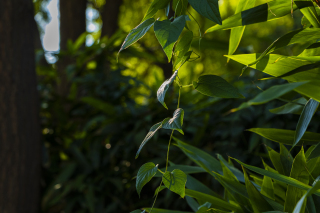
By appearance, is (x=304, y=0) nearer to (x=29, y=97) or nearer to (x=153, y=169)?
(x=153, y=169)

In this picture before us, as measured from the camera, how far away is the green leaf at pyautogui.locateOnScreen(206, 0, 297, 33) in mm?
434

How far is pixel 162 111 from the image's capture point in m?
1.49

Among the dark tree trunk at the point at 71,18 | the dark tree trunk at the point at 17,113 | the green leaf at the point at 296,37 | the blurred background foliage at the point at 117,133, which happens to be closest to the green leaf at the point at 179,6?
the green leaf at the point at 296,37

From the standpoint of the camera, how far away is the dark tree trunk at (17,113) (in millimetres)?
1312

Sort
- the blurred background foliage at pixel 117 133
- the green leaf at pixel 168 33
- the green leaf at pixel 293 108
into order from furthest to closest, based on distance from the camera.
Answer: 1. the blurred background foliage at pixel 117 133
2. the green leaf at pixel 293 108
3. the green leaf at pixel 168 33

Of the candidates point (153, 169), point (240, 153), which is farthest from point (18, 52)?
point (153, 169)

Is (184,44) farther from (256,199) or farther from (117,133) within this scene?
(117,133)

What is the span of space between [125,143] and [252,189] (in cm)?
104

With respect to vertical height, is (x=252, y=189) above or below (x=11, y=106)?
above

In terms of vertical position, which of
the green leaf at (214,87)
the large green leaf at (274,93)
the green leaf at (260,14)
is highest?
the green leaf at (260,14)

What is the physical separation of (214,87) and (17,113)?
1.20 m

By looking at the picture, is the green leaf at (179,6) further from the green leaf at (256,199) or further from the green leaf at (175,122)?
the green leaf at (256,199)

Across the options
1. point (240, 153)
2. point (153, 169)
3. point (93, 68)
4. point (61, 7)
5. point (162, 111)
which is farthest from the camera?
point (61, 7)

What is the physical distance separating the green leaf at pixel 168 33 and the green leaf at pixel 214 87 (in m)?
0.07
